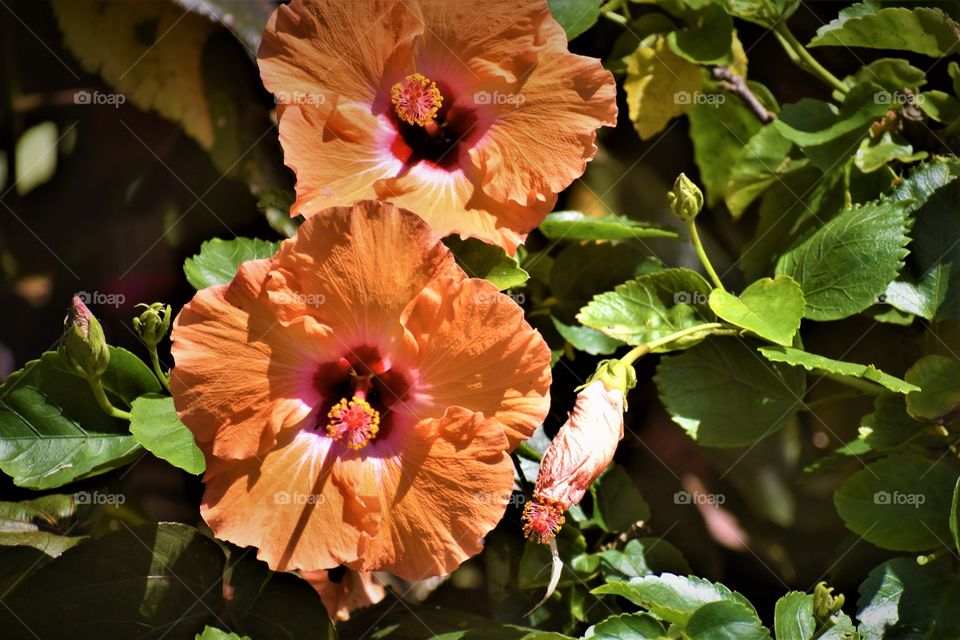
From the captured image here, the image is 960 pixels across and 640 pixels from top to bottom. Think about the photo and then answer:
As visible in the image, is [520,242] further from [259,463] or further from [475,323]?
[259,463]

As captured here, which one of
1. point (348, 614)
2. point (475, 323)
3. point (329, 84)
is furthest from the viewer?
point (348, 614)

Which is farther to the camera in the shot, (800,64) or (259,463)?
(800,64)

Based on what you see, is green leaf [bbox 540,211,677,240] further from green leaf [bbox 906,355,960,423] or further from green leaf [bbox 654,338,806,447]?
green leaf [bbox 906,355,960,423]

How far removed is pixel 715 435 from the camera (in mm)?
1140

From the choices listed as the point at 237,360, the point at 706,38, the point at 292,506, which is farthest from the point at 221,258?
the point at 706,38

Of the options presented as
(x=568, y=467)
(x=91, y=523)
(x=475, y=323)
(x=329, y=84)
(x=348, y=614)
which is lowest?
(x=348, y=614)

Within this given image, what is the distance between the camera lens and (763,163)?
50.0 inches

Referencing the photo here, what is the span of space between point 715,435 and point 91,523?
0.75 metres

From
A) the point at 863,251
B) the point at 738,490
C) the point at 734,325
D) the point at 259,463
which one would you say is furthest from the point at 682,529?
the point at 259,463

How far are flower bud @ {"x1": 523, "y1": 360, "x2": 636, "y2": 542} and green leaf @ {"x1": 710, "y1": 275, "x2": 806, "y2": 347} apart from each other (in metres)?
0.18

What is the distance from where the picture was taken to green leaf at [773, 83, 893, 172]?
45.8 inches

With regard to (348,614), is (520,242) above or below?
above

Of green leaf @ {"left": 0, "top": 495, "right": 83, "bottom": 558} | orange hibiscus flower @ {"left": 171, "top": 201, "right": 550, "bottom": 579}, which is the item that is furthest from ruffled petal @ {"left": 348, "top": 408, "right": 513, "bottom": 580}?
green leaf @ {"left": 0, "top": 495, "right": 83, "bottom": 558}

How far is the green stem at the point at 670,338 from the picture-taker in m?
1.07
